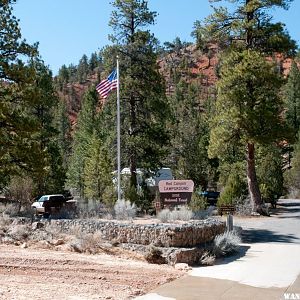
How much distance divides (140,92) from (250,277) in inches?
836

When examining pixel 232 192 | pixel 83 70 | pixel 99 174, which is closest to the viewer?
pixel 232 192

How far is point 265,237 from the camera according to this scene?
21609 millimetres

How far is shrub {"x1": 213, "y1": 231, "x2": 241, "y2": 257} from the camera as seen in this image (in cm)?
1605

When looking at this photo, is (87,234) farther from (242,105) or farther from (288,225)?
(242,105)

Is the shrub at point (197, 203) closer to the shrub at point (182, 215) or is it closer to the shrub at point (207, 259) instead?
the shrub at point (182, 215)

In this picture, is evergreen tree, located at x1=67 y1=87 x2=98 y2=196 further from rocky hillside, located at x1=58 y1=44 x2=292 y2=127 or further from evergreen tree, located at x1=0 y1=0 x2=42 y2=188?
rocky hillside, located at x1=58 y1=44 x2=292 y2=127

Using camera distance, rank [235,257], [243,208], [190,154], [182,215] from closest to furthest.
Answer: [235,257] → [182,215] → [243,208] → [190,154]

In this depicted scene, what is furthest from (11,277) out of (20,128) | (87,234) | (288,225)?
(288,225)

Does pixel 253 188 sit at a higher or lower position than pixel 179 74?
lower

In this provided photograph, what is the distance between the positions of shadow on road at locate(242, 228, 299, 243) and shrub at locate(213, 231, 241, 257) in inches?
124

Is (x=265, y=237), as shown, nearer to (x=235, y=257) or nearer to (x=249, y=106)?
(x=235, y=257)

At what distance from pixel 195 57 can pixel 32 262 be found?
16163 centimetres

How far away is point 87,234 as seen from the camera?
16.3 m

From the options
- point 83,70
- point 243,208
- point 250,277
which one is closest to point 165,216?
point 250,277
